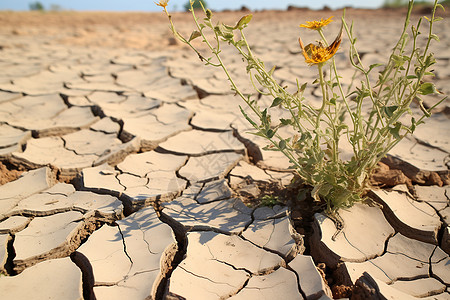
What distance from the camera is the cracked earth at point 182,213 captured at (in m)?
1.25

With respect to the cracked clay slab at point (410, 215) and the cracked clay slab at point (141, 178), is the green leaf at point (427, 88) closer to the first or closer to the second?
the cracked clay slab at point (410, 215)

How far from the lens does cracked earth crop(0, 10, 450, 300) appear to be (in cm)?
125

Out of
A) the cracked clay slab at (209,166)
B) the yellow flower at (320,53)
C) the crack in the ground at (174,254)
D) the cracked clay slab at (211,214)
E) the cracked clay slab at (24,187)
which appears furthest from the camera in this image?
the cracked clay slab at (209,166)

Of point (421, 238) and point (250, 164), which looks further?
point (250, 164)

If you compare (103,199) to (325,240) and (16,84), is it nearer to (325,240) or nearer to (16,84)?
(325,240)

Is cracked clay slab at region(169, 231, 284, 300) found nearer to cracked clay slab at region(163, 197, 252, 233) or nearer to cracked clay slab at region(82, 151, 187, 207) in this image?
cracked clay slab at region(163, 197, 252, 233)

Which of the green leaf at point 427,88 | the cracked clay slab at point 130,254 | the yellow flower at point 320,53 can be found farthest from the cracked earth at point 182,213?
the yellow flower at point 320,53

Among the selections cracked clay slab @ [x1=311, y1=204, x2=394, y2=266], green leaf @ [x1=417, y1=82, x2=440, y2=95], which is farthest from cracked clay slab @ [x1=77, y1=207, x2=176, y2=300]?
green leaf @ [x1=417, y1=82, x2=440, y2=95]

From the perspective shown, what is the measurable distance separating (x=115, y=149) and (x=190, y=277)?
3.74ft

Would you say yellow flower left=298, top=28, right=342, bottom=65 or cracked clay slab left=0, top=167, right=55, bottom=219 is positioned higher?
yellow flower left=298, top=28, right=342, bottom=65

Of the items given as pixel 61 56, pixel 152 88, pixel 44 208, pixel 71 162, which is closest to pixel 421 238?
pixel 44 208

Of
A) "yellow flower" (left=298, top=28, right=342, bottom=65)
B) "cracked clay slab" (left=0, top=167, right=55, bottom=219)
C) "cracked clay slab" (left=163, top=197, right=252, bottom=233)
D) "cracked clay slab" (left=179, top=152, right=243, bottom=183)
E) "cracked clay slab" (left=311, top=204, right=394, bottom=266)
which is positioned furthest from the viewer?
"cracked clay slab" (left=179, top=152, right=243, bottom=183)

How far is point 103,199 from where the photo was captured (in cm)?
168

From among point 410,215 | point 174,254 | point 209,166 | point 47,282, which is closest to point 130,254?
point 174,254
